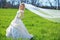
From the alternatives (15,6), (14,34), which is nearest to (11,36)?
(14,34)

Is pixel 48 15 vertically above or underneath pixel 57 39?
above

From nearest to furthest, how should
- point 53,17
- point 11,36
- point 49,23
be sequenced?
point 11,36, point 53,17, point 49,23

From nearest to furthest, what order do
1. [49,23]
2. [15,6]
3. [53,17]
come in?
[53,17] < [49,23] < [15,6]

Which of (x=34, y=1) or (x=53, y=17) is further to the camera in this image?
(x=34, y=1)

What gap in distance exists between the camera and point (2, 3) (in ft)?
45.8

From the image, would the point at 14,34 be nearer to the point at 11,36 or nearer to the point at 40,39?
the point at 11,36

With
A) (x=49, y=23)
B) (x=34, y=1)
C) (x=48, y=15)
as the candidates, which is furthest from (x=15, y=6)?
(x=48, y=15)

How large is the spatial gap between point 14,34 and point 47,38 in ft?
3.90

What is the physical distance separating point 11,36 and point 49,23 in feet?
15.6

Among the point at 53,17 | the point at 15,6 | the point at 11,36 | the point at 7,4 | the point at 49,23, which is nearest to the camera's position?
the point at 11,36

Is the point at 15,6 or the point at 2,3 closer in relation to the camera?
the point at 15,6

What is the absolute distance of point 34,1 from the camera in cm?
1293

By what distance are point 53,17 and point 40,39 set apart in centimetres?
74

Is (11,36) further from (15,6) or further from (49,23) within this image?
(15,6)
